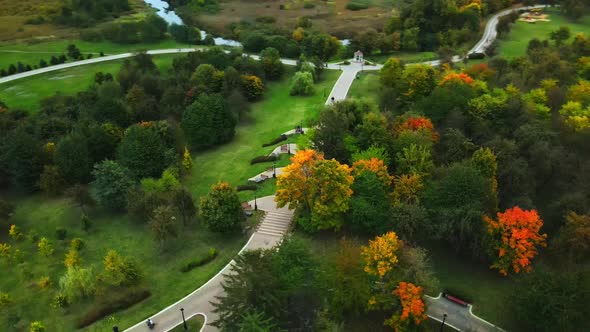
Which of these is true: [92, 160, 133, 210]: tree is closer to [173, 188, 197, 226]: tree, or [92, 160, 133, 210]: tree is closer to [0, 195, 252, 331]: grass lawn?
[0, 195, 252, 331]: grass lawn

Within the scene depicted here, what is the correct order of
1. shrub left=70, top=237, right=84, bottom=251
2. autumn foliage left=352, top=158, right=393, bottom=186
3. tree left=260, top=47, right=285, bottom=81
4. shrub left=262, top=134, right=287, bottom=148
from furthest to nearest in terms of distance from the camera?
tree left=260, top=47, right=285, bottom=81
shrub left=262, top=134, right=287, bottom=148
shrub left=70, top=237, right=84, bottom=251
autumn foliage left=352, top=158, right=393, bottom=186

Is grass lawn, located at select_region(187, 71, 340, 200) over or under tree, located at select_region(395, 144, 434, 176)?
under

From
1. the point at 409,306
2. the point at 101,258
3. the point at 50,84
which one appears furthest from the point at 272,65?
the point at 409,306

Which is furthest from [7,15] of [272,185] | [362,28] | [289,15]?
[272,185]

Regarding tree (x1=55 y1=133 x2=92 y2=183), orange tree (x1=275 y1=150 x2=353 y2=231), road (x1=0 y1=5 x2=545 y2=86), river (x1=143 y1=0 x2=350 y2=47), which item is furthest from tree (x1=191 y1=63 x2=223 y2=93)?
orange tree (x1=275 y1=150 x2=353 y2=231)

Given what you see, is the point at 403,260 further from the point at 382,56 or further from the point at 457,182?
the point at 382,56

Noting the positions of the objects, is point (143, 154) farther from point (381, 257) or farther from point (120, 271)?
point (381, 257)
